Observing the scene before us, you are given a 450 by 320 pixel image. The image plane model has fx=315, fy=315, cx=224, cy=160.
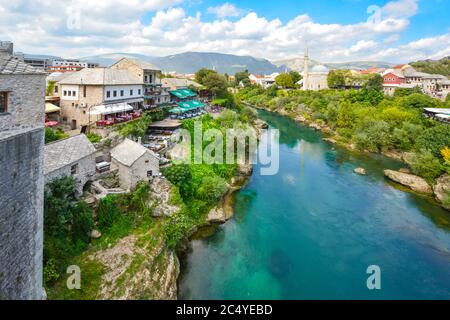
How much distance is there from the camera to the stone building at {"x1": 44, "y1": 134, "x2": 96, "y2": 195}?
1326 centimetres

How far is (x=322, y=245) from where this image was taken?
1667 centimetres

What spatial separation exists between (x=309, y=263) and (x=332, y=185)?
10.9 m

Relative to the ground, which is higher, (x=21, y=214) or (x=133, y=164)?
(x=133, y=164)

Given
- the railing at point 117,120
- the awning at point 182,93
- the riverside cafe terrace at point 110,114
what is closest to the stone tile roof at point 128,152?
the railing at point 117,120

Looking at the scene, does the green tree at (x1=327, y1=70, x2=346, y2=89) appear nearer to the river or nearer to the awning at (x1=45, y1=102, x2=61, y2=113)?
the river

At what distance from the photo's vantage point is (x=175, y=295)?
12.5m

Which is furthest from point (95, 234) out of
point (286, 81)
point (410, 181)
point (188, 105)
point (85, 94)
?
point (286, 81)

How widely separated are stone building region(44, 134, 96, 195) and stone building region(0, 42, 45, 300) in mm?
5056

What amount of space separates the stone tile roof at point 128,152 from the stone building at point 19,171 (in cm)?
793

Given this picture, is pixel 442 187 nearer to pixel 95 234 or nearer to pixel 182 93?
pixel 95 234

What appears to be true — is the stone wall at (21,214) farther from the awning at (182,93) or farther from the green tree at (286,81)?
the green tree at (286,81)

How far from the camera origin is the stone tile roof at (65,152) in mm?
13414

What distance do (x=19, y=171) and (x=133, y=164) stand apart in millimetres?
8985

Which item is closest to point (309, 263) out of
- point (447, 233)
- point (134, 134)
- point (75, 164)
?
point (447, 233)
